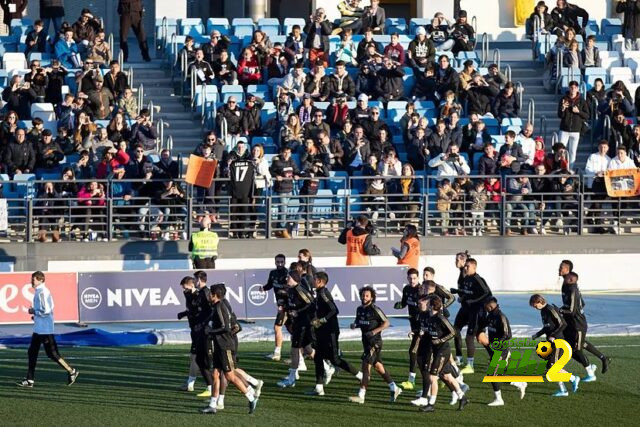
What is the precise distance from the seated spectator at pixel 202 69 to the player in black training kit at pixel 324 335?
12.4m

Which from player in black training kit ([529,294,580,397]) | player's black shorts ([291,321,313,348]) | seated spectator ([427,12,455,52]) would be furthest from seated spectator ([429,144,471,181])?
player in black training kit ([529,294,580,397])

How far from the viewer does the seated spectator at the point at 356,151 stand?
97.7 ft

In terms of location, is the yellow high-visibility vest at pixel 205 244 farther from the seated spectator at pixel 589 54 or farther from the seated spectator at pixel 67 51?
the seated spectator at pixel 589 54

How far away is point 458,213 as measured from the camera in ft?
99.5

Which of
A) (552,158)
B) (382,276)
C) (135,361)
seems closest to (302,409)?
(135,361)

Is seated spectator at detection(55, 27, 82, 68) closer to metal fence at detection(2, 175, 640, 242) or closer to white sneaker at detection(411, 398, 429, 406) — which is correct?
metal fence at detection(2, 175, 640, 242)

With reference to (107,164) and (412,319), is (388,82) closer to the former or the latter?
(107,164)

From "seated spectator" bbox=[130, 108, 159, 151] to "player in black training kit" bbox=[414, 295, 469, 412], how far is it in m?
11.5

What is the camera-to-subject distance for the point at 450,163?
29.8 metres

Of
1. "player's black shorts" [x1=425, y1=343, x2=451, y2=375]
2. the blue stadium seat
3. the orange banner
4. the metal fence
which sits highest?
the blue stadium seat

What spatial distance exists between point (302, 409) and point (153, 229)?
31.6 feet

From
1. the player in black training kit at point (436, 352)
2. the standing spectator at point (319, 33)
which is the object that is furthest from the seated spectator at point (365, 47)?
the player in black training kit at point (436, 352)

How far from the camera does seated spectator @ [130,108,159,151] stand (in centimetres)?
2961

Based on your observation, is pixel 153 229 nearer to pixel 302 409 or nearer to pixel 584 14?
pixel 302 409
